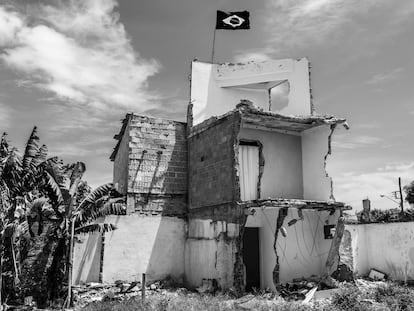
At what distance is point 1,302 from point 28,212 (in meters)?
3.35

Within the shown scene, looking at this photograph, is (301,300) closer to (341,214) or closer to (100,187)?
(341,214)

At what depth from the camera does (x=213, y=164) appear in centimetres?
1781

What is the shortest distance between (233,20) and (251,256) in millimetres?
10885

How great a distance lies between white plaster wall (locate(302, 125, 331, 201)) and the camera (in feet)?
58.1

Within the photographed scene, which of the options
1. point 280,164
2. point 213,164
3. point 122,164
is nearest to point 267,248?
point 280,164

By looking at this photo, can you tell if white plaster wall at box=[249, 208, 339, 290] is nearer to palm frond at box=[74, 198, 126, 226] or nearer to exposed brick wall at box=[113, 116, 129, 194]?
palm frond at box=[74, 198, 126, 226]

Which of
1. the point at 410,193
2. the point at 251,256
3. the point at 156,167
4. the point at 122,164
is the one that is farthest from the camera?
the point at 410,193

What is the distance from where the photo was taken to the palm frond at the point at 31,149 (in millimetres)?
16078

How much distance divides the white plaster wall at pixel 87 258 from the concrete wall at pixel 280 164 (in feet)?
22.6

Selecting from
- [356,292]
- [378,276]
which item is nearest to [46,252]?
[356,292]

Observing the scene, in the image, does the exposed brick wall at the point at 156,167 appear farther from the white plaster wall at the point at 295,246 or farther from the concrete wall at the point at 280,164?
the white plaster wall at the point at 295,246

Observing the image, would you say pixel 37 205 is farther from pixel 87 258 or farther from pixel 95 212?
pixel 87 258

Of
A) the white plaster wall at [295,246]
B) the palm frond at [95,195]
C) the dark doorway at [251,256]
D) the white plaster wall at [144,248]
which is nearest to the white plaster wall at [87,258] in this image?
the white plaster wall at [144,248]

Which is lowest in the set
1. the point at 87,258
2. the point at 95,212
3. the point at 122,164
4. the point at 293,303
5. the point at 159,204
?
the point at 293,303
